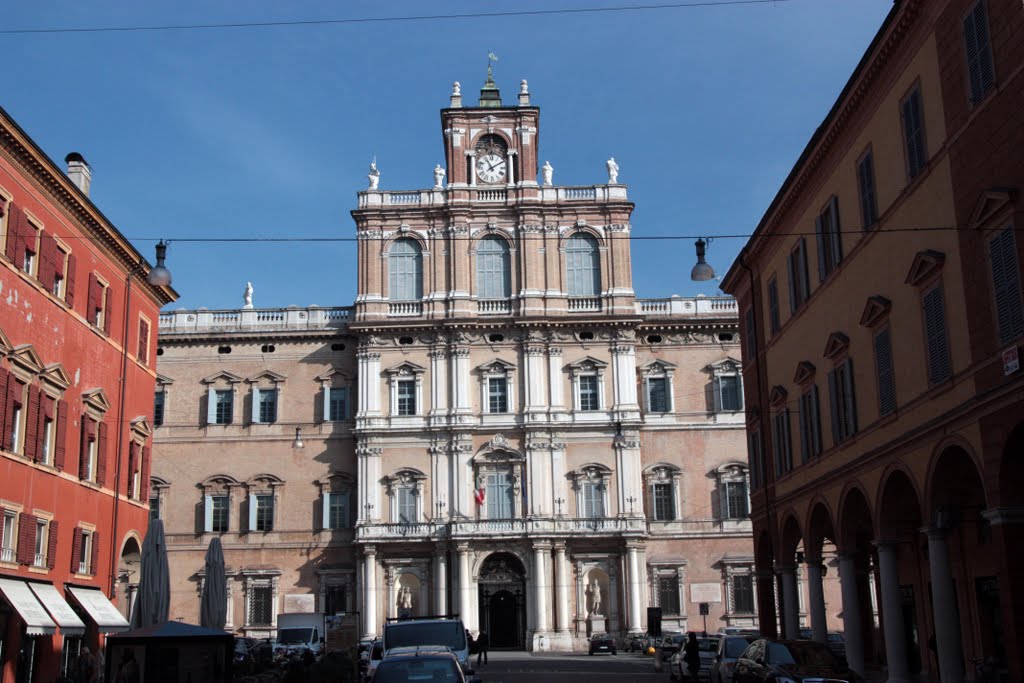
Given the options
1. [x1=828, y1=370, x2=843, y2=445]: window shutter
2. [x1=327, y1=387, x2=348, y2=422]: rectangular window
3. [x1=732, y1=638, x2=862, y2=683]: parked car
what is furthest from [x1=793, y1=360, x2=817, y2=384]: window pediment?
[x1=327, y1=387, x2=348, y2=422]: rectangular window

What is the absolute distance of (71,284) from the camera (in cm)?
3197

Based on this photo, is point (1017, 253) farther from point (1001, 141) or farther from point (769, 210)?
point (769, 210)

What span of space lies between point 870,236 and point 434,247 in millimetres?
37085

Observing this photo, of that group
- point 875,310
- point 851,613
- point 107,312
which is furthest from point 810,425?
point 107,312

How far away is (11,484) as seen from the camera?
91.3ft

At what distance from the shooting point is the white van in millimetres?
26359

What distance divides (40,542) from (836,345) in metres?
20.6

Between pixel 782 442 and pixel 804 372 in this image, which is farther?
pixel 782 442

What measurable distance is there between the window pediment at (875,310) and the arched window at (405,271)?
36.8 metres

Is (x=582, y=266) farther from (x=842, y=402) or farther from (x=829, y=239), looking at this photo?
(x=842, y=402)

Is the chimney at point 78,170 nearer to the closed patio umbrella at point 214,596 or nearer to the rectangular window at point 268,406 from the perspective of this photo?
the closed patio umbrella at point 214,596

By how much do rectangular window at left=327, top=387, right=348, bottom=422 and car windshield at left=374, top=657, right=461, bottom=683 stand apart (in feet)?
142

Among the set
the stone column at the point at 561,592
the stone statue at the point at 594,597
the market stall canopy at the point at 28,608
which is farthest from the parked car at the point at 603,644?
the market stall canopy at the point at 28,608

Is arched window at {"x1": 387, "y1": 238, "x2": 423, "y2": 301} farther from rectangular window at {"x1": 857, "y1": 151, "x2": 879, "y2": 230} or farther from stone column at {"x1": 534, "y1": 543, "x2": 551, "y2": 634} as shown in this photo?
rectangular window at {"x1": 857, "y1": 151, "x2": 879, "y2": 230}
